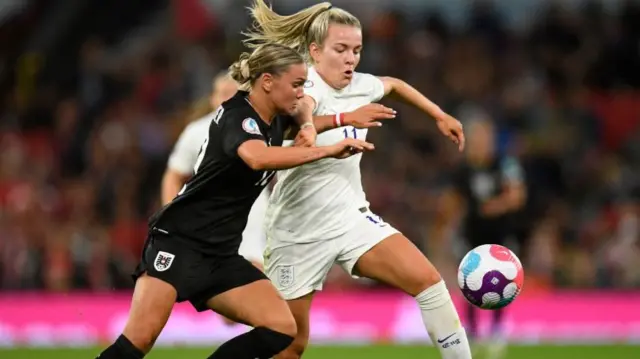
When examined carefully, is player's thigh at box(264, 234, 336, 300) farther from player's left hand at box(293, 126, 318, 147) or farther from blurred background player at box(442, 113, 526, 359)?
blurred background player at box(442, 113, 526, 359)

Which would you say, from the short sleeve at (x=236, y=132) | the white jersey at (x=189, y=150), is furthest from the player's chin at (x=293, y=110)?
the white jersey at (x=189, y=150)

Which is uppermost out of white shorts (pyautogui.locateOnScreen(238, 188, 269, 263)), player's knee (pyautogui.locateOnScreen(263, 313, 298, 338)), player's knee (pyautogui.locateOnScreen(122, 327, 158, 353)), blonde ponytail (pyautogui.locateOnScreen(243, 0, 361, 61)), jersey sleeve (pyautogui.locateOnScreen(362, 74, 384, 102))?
blonde ponytail (pyautogui.locateOnScreen(243, 0, 361, 61))

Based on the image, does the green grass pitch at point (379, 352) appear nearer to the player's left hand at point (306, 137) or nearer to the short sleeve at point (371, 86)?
the short sleeve at point (371, 86)

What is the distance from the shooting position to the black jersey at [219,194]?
625 cm

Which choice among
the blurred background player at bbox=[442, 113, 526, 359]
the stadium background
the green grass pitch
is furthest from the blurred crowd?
the blurred background player at bbox=[442, 113, 526, 359]

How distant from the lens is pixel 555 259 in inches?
551

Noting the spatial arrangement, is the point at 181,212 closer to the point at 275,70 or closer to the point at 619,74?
the point at 275,70

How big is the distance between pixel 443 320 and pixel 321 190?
3.09ft

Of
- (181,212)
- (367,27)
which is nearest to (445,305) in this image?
(181,212)

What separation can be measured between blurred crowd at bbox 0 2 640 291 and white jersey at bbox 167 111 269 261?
504cm

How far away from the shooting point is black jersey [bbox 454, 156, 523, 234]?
417 inches

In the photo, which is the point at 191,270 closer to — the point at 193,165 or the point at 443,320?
the point at 443,320

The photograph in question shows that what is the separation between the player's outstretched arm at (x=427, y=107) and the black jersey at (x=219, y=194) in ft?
3.49

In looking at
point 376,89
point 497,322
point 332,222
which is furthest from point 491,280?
point 497,322
